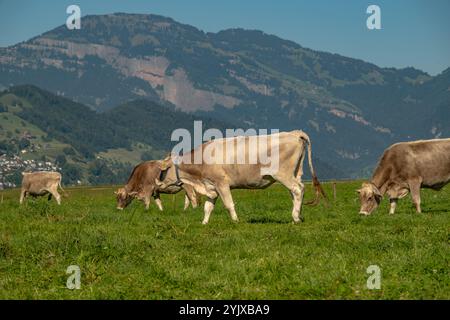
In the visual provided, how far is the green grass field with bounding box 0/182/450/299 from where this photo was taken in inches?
483

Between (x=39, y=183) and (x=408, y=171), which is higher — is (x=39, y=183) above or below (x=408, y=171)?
above

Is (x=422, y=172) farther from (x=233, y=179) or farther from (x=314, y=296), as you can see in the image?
(x=314, y=296)

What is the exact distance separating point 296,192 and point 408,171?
5.82 meters

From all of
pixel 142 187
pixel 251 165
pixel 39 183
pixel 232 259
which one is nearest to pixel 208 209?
pixel 251 165

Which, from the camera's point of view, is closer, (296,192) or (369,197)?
(296,192)

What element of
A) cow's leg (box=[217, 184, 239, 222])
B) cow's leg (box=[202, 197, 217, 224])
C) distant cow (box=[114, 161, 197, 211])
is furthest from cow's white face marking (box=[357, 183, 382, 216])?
distant cow (box=[114, 161, 197, 211])

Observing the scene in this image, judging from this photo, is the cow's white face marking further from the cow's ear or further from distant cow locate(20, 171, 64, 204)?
distant cow locate(20, 171, 64, 204)

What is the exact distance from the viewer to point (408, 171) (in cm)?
2552

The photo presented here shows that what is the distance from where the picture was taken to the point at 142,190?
3644cm

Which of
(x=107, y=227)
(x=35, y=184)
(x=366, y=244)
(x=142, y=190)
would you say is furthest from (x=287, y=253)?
(x=35, y=184)

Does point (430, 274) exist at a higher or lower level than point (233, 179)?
lower

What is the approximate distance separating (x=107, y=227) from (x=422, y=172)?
40.9ft

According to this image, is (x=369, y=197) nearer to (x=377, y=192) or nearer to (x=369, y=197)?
(x=369, y=197)
